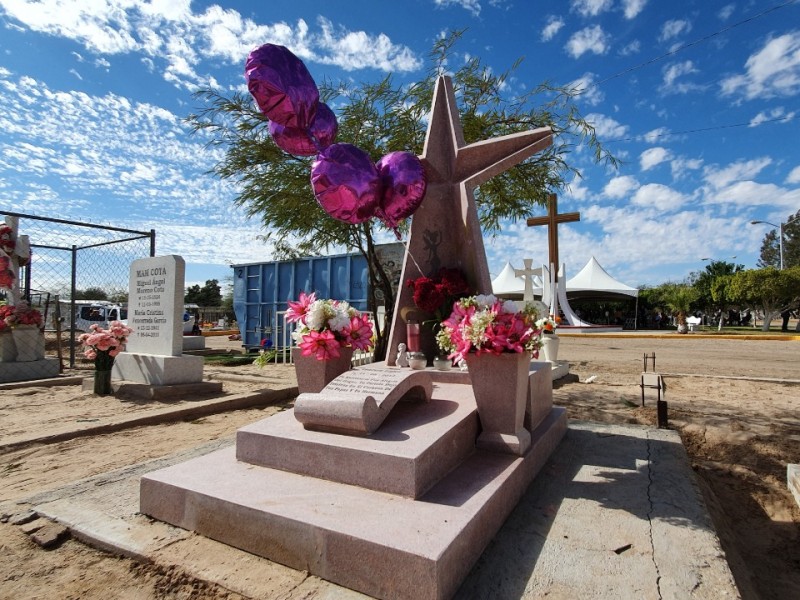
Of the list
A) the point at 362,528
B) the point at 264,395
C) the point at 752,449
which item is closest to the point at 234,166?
the point at 264,395

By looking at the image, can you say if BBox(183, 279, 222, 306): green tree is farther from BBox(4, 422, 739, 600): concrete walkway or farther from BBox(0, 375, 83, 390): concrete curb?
BBox(4, 422, 739, 600): concrete walkway

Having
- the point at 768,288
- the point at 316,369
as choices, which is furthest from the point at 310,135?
the point at 768,288

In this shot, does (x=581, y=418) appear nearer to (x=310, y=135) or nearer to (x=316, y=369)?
(x=316, y=369)

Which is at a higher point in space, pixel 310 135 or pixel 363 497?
pixel 310 135

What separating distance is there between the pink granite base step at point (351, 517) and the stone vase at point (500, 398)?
0.13m

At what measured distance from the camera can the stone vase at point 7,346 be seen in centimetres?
862

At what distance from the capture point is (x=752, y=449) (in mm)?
4574

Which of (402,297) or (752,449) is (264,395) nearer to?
(402,297)

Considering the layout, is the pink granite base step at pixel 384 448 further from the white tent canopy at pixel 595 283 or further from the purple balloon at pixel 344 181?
the white tent canopy at pixel 595 283

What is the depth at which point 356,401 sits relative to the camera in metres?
2.82

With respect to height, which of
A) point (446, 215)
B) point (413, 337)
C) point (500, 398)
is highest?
point (446, 215)

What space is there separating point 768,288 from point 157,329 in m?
31.9

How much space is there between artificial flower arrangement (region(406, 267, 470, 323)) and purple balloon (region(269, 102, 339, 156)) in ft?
5.17

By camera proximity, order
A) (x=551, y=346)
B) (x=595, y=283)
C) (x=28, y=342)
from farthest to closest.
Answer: (x=595, y=283) → (x=551, y=346) → (x=28, y=342)
